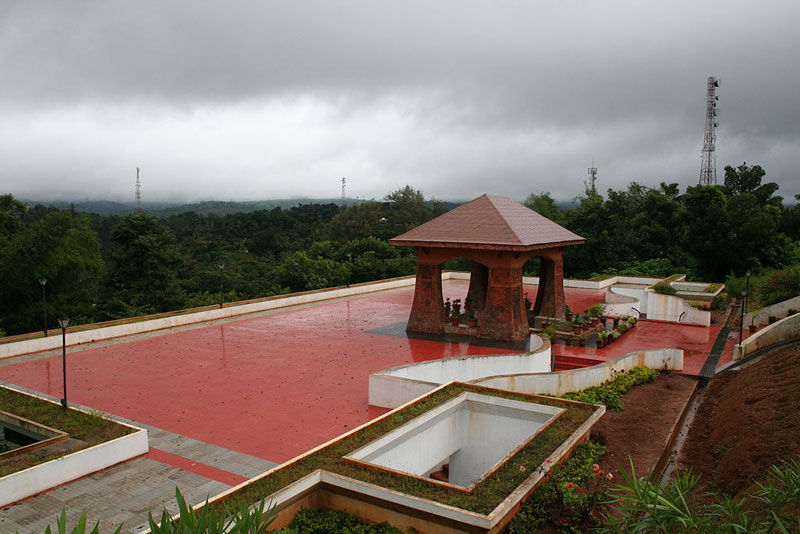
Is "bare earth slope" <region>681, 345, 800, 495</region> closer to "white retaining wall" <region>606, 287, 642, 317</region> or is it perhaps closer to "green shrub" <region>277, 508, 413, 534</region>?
"green shrub" <region>277, 508, 413, 534</region>

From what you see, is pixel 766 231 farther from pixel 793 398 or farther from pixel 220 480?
pixel 220 480

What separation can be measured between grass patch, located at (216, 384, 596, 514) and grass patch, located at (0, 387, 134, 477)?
349 cm

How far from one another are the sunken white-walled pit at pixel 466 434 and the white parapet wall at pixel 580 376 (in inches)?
58.4

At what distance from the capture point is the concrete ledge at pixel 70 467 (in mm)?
7291

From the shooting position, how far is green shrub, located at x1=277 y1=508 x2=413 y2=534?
6.03 meters

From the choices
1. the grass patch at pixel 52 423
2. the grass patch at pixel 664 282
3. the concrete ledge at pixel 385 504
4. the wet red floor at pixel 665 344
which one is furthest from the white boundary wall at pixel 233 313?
the concrete ledge at pixel 385 504

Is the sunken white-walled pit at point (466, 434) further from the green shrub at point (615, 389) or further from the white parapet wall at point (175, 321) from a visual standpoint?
the white parapet wall at point (175, 321)

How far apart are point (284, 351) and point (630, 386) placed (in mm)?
8149

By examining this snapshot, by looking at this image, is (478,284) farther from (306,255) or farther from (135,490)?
(306,255)

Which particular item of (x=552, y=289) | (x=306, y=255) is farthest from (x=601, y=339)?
(x=306, y=255)

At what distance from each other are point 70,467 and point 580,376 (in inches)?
367

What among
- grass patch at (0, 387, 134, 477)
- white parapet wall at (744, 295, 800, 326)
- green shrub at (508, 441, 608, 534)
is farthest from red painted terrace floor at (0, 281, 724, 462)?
green shrub at (508, 441, 608, 534)

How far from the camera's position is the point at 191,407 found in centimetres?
1059

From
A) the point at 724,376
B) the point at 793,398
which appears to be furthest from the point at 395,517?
the point at 724,376
